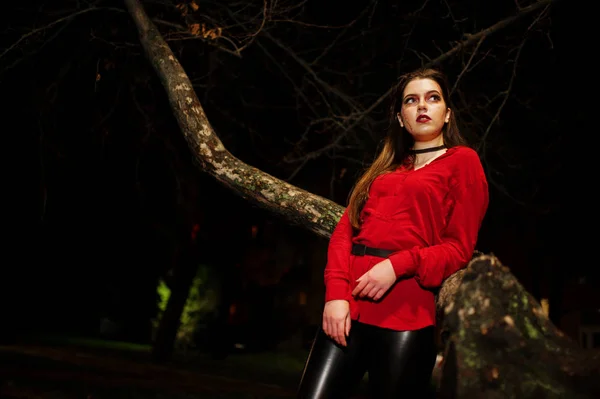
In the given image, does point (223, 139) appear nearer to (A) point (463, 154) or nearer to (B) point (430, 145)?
(B) point (430, 145)

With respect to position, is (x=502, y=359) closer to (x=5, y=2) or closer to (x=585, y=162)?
(x=5, y=2)

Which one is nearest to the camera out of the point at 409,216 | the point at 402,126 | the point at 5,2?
the point at 409,216

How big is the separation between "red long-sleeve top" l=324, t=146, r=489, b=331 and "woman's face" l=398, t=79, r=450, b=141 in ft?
0.57

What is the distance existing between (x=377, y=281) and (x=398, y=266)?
0.10 meters

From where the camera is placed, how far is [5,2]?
8875 mm

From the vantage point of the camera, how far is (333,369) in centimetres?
274

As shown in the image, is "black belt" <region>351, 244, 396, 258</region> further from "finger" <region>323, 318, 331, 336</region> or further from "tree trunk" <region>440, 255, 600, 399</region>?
"tree trunk" <region>440, 255, 600, 399</region>

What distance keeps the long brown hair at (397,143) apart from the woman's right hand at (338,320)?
1.23 feet

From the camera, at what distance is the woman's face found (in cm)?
289

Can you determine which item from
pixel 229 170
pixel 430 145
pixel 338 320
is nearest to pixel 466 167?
pixel 430 145

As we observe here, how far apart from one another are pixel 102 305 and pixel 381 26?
894 inches

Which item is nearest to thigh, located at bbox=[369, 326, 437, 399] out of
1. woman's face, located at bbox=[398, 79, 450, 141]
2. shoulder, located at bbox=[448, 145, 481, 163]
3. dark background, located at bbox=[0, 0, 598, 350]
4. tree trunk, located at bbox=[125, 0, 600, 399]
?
tree trunk, located at bbox=[125, 0, 600, 399]

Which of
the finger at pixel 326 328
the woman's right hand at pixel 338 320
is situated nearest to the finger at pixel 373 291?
the woman's right hand at pixel 338 320

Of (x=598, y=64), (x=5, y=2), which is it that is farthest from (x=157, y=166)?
(x=598, y=64)
